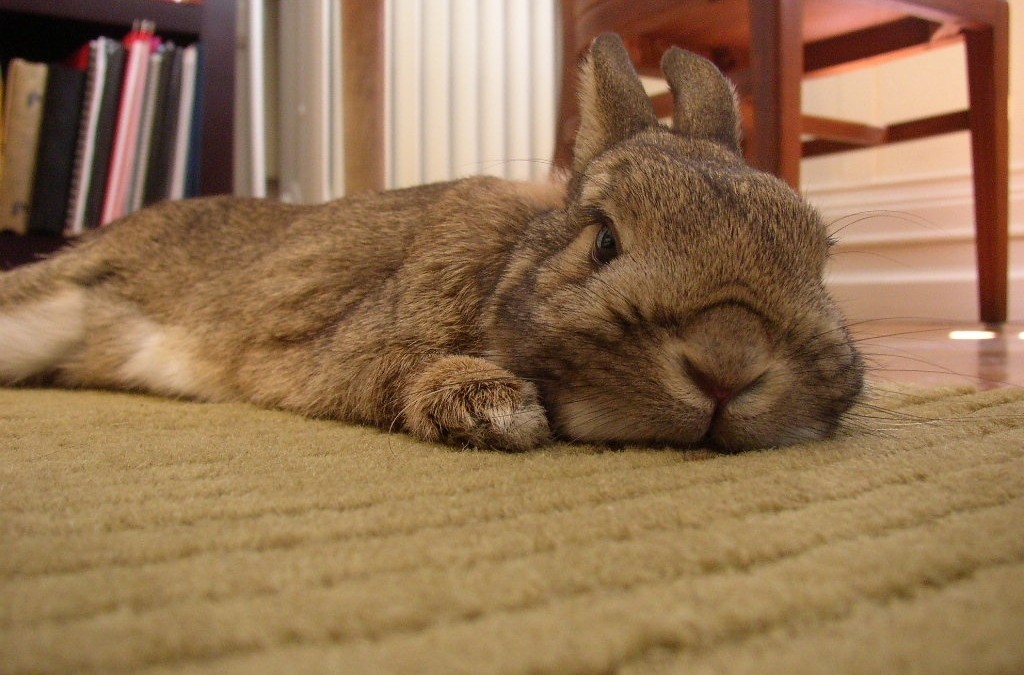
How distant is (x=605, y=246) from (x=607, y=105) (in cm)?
42

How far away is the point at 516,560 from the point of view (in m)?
0.75

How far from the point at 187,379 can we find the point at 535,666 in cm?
156

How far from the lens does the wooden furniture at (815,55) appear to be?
2.41 m

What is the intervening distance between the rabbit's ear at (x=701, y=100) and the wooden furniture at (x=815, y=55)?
0.70 meters

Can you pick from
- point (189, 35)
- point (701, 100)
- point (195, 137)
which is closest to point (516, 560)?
point (701, 100)

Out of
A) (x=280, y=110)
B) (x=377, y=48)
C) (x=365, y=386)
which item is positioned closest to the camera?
(x=365, y=386)

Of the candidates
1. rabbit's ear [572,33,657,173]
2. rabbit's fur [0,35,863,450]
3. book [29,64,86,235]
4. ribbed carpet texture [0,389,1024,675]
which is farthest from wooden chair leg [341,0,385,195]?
ribbed carpet texture [0,389,1024,675]

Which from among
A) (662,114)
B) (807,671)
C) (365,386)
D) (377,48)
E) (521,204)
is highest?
(377,48)

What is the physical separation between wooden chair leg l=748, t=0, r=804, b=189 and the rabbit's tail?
182 cm

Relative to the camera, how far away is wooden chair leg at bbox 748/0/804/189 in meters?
2.38

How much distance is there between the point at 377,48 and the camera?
3.96 metres

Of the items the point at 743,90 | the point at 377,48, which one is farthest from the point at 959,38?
the point at 377,48

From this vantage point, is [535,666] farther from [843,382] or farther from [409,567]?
[843,382]

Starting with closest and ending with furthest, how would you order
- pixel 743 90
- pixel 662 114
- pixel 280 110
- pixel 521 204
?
pixel 521 204 → pixel 743 90 → pixel 662 114 → pixel 280 110
